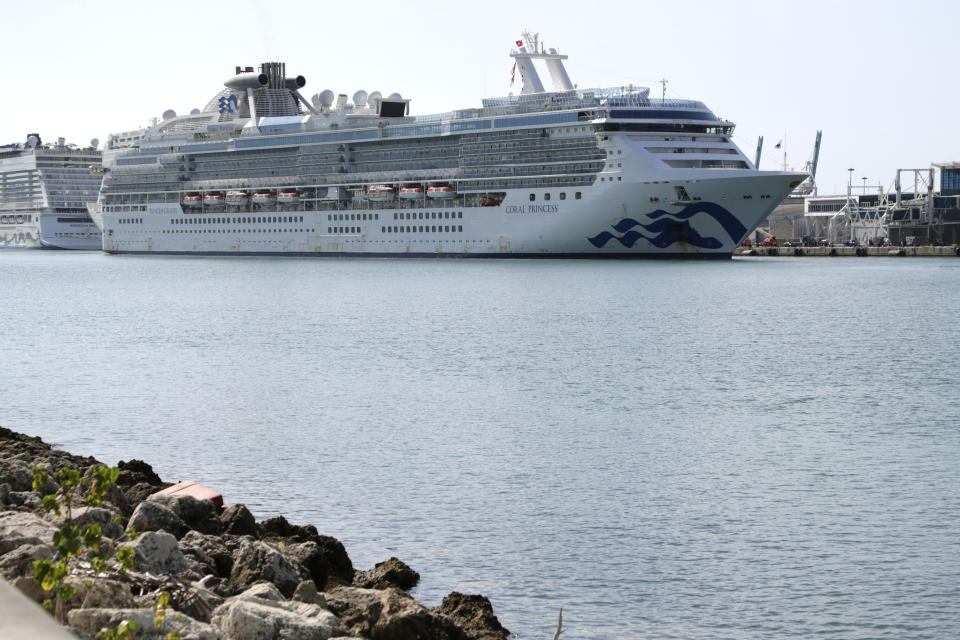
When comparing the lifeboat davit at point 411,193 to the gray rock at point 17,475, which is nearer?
the gray rock at point 17,475

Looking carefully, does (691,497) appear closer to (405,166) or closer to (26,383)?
(26,383)

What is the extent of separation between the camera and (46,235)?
113 metres

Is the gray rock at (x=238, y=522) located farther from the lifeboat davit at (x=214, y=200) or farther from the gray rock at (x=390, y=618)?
the lifeboat davit at (x=214, y=200)

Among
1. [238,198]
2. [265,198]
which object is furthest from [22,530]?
[238,198]

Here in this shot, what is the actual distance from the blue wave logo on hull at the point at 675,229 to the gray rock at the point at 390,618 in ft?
161

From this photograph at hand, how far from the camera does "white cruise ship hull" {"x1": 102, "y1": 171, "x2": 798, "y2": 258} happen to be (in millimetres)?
54969

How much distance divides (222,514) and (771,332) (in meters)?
21.3

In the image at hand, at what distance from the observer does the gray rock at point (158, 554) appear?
7029 millimetres

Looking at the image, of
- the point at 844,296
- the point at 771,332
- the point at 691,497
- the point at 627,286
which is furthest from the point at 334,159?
the point at 691,497

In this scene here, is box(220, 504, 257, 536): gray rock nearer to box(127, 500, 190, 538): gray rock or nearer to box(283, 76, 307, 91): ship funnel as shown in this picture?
box(127, 500, 190, 538): gray rock

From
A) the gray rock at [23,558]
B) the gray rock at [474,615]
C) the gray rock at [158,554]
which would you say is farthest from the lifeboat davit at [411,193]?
the gray rock at [23,558]

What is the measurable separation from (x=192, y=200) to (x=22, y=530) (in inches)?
2979

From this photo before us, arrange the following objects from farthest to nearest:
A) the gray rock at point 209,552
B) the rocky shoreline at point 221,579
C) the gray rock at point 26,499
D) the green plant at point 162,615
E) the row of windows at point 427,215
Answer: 1. the row of windows at point 427,215
2. the gray rock at point 26,499
3. the gray rock at point 209,552
4. the rocky shoreline at point 221,579
5. the green plant at point 162,615

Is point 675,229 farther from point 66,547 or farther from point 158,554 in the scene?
point 66,547
